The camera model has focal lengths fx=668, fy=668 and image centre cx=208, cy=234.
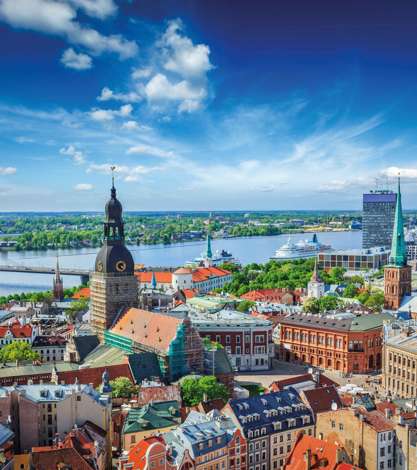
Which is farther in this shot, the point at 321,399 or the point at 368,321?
the point at 368,321

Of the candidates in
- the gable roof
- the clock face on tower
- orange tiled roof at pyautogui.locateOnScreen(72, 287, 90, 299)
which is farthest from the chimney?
orange tiled roof at pyautogui.locateOnScreen(72, 287, 90, 299)

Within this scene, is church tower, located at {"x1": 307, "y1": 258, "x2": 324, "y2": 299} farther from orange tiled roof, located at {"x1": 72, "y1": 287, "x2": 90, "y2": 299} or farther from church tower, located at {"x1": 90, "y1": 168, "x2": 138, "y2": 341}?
church tower, located at {"x1": 90, "y1": 168, "x2": 138, "y2": 341}

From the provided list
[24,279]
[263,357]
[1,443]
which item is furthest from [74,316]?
[24,279]

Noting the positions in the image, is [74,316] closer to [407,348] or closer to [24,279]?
[407,348]

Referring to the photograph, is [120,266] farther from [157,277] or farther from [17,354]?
[157,277]

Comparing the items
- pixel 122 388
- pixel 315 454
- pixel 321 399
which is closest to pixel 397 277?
pixel 321 399
